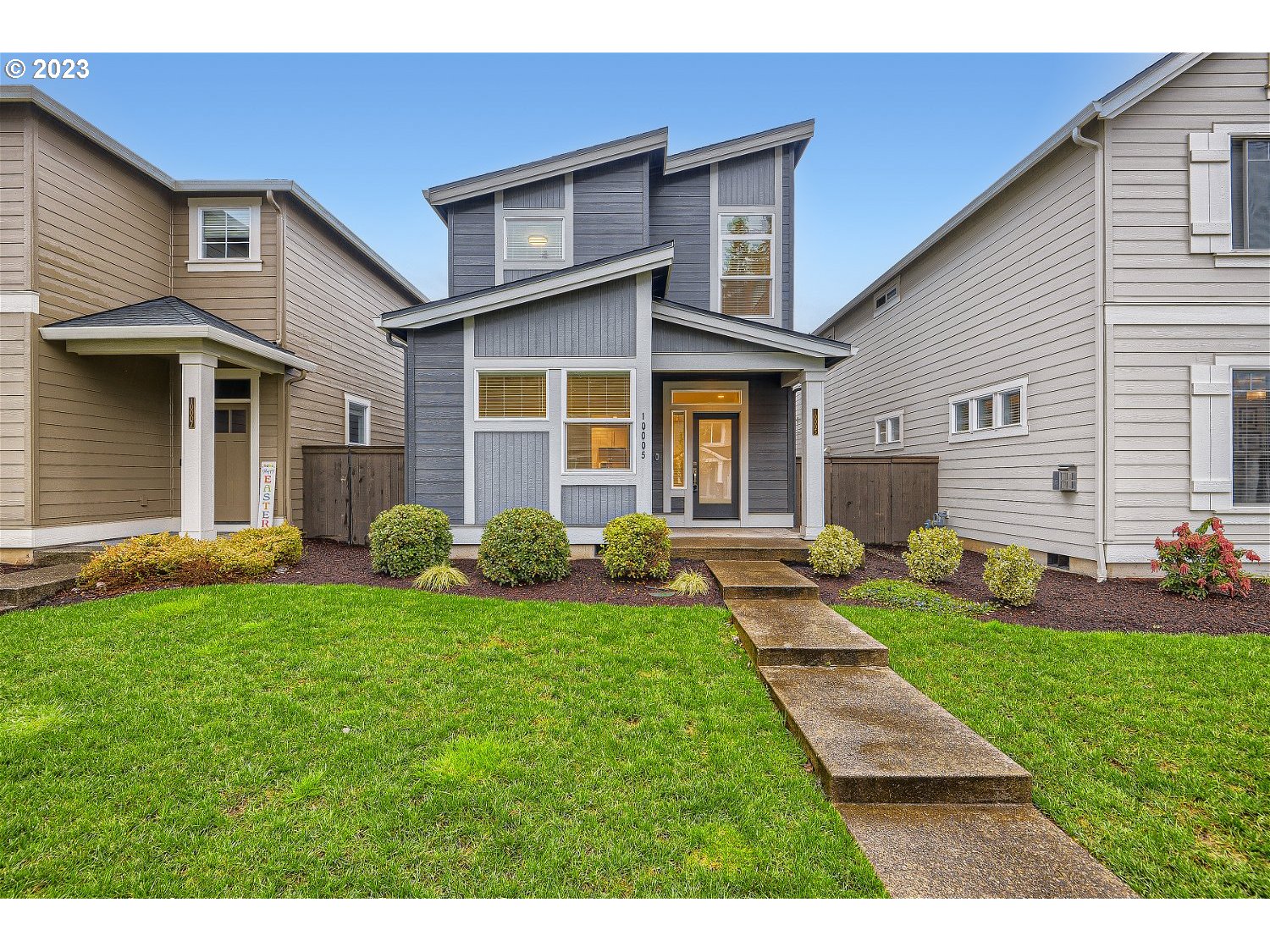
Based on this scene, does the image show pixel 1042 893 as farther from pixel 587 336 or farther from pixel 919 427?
pixel 919 427

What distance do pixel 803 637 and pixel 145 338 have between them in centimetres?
893

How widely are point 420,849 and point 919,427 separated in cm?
1132

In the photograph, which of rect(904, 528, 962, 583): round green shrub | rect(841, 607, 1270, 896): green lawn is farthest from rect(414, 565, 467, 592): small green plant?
rect(904, 528, 962, 583): round green shrub

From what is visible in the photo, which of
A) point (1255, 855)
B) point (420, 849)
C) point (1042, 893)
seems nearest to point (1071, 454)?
point (1255, 855)

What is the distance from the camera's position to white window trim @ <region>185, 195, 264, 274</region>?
9.09 m

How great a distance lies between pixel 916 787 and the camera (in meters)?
2.57

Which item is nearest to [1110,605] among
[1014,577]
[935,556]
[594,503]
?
[1014,577]

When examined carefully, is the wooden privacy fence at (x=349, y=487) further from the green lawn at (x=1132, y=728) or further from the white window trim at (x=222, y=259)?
the green lawn at (x=1132, y=728)

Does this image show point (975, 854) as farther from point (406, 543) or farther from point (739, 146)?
point (739, 146)

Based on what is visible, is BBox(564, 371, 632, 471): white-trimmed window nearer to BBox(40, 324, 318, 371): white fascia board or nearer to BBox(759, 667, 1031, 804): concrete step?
BBox(759, 667, 1031, 804): concrete step

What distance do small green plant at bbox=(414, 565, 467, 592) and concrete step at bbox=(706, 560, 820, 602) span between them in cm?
293

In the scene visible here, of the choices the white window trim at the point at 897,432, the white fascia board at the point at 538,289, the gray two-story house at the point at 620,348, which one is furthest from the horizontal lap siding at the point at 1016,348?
the white fascia board at the point at 538,289

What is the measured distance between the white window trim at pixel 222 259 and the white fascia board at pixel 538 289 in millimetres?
3562

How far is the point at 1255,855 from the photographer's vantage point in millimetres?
2227
